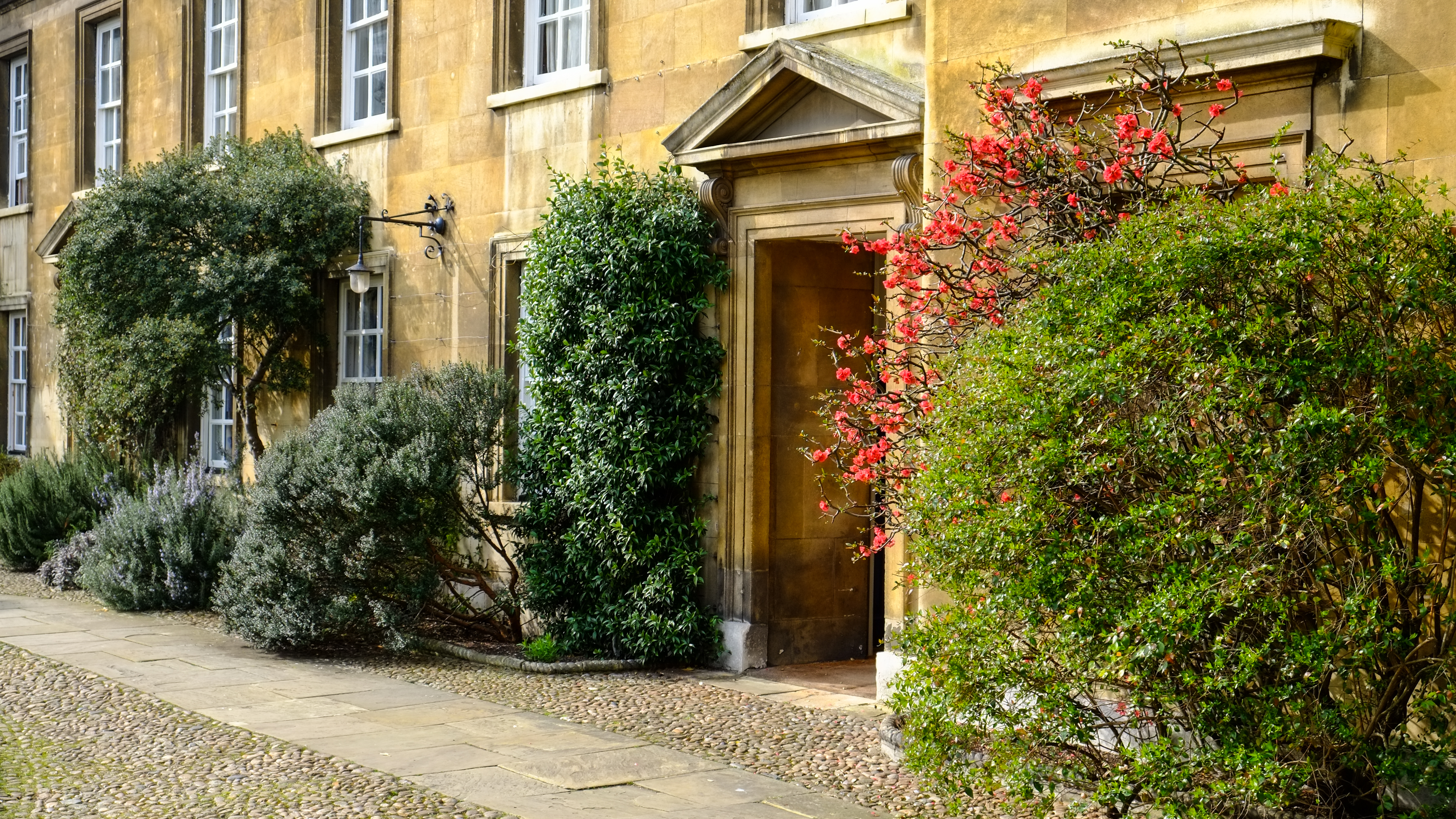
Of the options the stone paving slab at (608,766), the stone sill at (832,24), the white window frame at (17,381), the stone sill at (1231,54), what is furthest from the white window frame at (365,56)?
the white window frame at (17,381)

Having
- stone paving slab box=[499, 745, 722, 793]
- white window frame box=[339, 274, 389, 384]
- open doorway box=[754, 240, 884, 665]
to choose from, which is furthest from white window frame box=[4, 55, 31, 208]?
stone paving slab box=[499, 745, 722, 793]

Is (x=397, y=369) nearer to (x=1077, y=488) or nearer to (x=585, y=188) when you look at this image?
(x=585, y=188)

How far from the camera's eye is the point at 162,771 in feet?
22.9

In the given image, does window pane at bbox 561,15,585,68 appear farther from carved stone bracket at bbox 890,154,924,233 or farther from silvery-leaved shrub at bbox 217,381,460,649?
carved stone bracket at bbox 890,154,924,233

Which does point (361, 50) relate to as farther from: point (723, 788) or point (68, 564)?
point (723, 788)

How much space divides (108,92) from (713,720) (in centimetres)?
1398

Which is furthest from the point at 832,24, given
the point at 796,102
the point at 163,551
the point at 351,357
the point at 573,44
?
the point at 163,551

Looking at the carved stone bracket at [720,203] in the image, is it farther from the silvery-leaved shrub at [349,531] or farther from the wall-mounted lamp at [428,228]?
the wall-mounted lamp at [428,228]

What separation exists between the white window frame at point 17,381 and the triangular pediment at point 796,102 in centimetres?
1369

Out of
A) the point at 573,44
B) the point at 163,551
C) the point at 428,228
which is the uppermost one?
the point at 573,44

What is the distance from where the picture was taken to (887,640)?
8.61m

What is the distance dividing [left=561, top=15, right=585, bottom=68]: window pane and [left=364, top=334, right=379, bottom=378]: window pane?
3357 millimetres

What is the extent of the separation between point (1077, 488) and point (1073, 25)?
3.13 m

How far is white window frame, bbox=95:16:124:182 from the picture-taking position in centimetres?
1848
